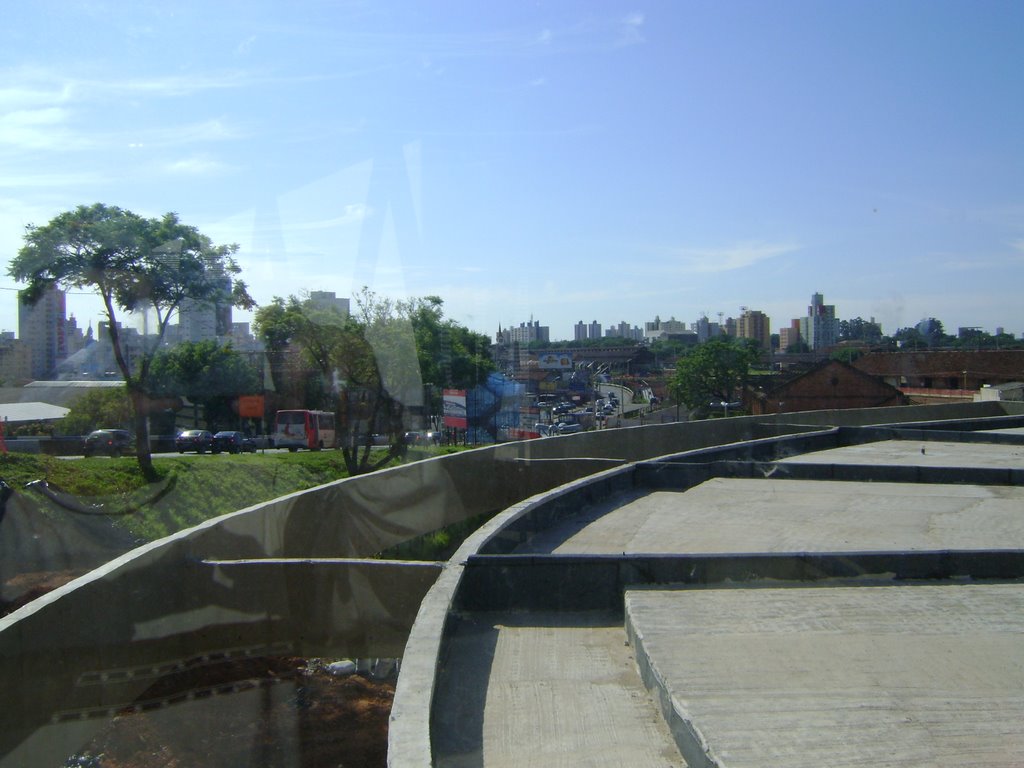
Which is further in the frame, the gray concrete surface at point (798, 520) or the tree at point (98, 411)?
the tree at point (98, 411)

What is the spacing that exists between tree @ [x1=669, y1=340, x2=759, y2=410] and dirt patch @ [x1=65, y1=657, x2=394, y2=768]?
Answer: 1640 inches

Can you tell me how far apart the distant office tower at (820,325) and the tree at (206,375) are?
111063 mm

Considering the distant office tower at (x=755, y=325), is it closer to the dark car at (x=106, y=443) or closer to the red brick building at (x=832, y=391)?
the red brick building at (x=832, y=391)

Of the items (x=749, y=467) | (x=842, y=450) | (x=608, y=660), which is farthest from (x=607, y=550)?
(x=842, y=450)

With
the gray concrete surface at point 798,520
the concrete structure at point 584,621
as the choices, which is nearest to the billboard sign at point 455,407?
the concrete structure at point 584,621

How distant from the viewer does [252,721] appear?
732cm

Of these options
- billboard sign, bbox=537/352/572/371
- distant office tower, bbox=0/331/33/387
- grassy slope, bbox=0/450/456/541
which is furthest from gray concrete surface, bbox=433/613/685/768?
billboard sign, bbox=537/352/572/371

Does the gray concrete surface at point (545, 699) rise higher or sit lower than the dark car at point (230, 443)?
higher

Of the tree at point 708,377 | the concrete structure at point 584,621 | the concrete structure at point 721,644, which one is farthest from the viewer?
the tree at point 708,377

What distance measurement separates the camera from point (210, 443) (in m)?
30.8

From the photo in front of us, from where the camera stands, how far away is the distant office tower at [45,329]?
22.7 m

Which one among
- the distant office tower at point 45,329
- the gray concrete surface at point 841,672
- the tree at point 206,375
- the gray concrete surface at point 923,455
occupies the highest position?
the distant office tower at point 45,329

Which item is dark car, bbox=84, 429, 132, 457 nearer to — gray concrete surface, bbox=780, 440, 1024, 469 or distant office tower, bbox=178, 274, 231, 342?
distant office tower, bbox=178, 274, 231, 342

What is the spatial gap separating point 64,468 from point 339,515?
11289 millimetres
